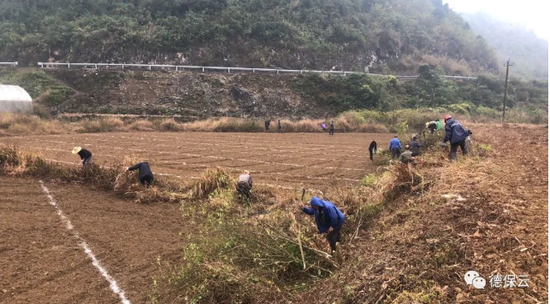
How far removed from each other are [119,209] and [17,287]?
3935 mm

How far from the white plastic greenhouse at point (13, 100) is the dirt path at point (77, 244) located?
1970 centimetres

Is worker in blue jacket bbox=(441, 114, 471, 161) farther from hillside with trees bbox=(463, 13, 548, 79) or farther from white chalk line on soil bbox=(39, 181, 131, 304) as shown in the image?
hillside with trees bbox=(463, 13, 548, 79)

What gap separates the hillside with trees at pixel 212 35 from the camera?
4153 cm

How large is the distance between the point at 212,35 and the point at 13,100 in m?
23.4

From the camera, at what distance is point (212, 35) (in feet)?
147

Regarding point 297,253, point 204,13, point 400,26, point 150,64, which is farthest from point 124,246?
point 400,26

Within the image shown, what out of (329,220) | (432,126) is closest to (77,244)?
(329,220)

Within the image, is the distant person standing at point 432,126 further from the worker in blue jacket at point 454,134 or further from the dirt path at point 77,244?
the dirt path at point 77,244

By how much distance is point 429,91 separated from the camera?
4572 centimetres

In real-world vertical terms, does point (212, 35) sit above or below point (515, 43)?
below

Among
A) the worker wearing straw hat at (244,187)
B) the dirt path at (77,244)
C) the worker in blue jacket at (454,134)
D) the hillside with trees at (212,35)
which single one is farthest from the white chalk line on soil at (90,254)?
the hillside with trees at (212,35)

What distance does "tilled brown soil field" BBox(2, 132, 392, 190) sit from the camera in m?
13.4

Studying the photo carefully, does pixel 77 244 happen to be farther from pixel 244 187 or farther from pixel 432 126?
pixel 432 126

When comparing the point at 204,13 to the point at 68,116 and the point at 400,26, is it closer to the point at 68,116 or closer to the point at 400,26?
the point at 68,116
